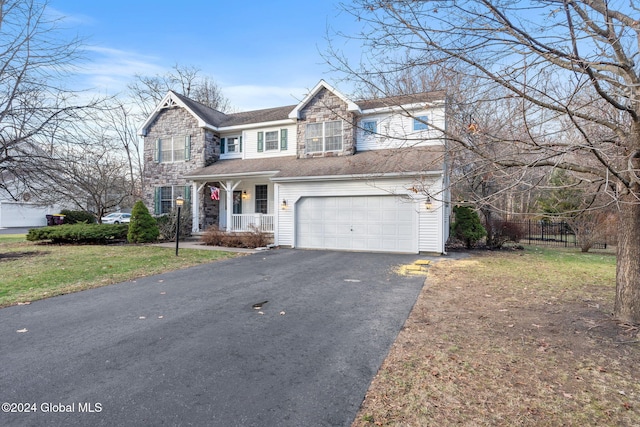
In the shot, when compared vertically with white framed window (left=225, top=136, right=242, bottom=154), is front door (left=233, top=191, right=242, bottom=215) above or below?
below

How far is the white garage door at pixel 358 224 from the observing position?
12.0 metres

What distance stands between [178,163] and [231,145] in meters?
2.99

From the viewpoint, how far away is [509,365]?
10.7ft

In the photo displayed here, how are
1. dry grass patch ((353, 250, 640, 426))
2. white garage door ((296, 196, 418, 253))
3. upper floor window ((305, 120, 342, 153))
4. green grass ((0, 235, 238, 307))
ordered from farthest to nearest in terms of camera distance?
upper floor window ((305, 120, 342, 153)) → white garage door ((296, 196, 418, 253)) → green grass ((0, 235, 238, 307)) → dry grass patch ((353, 250, 640, 426))

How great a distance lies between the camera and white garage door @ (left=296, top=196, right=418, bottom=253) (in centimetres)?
1198

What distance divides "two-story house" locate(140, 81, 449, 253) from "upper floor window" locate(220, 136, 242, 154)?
0.06 meters

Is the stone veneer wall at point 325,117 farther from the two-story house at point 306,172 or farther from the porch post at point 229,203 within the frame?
the porch post at point 229,203

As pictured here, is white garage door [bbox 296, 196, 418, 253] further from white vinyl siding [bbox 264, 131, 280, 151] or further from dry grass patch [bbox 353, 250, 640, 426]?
dry grass patch [bbox 353, 250, 640, 426]

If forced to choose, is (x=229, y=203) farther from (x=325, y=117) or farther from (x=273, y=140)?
(x=325, y=117)

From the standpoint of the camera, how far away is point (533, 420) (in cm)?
238

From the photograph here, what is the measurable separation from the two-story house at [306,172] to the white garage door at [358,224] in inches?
1.5

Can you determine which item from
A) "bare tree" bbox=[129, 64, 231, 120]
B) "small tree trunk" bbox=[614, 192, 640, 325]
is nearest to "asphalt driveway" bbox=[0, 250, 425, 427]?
"small tree trunk" bbox=[614, 192, 640, 325]

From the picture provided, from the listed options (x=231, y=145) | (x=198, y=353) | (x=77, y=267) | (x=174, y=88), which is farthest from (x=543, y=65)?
(x=174, y=88)

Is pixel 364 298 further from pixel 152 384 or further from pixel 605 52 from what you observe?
pixel 605 52
